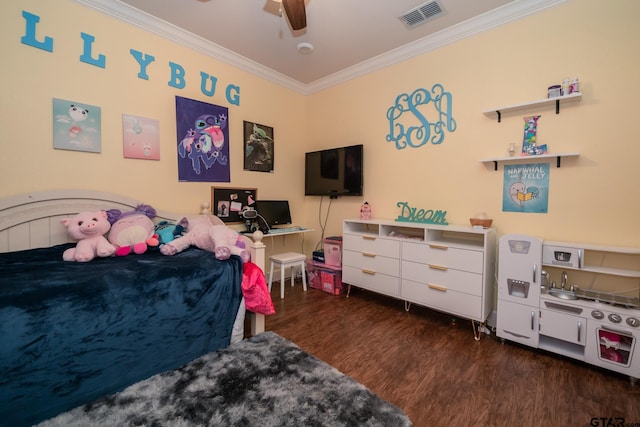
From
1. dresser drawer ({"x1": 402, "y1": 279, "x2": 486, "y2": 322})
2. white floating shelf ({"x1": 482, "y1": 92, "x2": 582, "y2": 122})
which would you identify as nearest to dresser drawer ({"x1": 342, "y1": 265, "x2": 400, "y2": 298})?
dresser drawer ({"x1": 402, "y1": 279, "x2": 486, "y2": 322})

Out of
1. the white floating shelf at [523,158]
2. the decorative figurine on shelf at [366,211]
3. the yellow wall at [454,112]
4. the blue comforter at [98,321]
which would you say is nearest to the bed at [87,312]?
the blue comforter at [98,321]

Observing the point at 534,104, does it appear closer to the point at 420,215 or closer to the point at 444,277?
the point at 420,215

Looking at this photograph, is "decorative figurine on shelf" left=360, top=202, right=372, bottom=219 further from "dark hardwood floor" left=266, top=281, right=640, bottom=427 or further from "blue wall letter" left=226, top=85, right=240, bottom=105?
"blue wall letter" left=226, top=85, right=240, bottom=105

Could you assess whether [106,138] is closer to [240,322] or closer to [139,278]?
[139,278]

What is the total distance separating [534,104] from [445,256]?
1.35 m

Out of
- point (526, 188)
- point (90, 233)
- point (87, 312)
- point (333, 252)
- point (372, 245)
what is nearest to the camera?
point (87, 312)

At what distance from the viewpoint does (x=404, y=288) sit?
2.54m

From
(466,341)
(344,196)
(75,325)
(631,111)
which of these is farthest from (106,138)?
(631,111)

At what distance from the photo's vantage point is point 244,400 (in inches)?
55.2

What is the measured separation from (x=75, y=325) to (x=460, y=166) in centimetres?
291

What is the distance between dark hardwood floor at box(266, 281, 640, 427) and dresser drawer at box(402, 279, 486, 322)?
166mm

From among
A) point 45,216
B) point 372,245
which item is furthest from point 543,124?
point 45,216

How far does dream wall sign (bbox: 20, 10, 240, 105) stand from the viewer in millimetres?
1896

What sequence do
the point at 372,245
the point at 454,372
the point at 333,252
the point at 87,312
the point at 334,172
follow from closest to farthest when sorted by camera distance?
the point at 87,312 → the point at 454,372 → the point at 372,245 → the point at 333,252 → the point at 334,172
